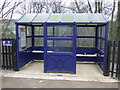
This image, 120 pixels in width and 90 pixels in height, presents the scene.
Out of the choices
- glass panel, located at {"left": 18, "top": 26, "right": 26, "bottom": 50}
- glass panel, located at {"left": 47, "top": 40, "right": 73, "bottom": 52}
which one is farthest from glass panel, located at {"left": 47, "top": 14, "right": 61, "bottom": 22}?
glass panel, located at {"left": 18, "top": 26, "right": 26, "bottom": 50}

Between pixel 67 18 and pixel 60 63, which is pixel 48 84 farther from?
pixel 67 18

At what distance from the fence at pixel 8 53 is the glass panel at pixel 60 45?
61.2 inches

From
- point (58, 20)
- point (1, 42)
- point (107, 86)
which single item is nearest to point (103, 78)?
point (107, 86)

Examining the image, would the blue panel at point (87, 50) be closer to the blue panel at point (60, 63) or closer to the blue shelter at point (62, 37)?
the blue shelter at point (62, 37)

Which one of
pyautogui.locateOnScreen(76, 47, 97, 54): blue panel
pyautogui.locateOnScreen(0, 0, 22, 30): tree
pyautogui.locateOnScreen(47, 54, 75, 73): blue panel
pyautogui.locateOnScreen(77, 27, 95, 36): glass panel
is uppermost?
pyautogui.locateOnScreen(0, 0, 22, 30): tree

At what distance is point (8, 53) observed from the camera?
207 inches

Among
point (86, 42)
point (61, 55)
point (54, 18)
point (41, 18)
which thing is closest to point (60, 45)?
point (61, 55)

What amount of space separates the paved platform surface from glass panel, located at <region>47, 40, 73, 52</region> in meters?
1.44

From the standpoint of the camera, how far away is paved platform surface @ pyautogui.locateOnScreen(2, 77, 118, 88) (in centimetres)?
385

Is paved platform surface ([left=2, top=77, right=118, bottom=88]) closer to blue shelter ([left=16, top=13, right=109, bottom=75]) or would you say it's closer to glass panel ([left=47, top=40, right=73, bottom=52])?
blue shelter ([left=16, top=13, right=109, bottom=75])

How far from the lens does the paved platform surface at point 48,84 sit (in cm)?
385

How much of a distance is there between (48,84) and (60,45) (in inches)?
77.5

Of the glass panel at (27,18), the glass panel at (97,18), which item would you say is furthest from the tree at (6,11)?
the glass panel at (97,18)

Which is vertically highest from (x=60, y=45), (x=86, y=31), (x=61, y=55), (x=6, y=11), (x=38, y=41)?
(x=6, y=11)
